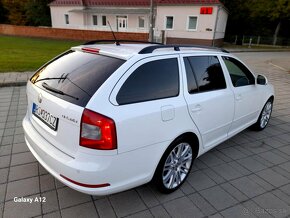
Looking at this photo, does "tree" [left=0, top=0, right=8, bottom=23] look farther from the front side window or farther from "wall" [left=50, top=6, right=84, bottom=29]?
the front side window

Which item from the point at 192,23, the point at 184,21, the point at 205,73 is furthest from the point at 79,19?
the point at 205,73

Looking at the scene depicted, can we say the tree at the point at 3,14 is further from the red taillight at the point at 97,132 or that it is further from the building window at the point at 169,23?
the red taillight at the point at 97,132

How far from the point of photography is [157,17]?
Answer: 82.3 feet

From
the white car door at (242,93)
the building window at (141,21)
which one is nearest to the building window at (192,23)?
the building window at (141,21)

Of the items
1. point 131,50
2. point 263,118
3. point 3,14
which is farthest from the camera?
point 3,14

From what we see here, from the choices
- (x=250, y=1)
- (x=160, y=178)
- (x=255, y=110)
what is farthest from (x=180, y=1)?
(x=160, y=178)

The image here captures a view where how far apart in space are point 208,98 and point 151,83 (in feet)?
2.89

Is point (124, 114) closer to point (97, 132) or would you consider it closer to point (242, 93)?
point (97, 132)

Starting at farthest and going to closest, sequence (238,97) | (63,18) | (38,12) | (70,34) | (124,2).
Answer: (38,12), (63,18), (124,2), (70,34), (238,97)

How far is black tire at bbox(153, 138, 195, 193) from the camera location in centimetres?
248

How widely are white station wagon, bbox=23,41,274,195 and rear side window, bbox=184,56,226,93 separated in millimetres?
13

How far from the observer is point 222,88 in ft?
10.3

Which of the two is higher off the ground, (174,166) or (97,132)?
(97,132)

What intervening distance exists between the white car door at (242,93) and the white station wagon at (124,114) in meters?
0.37
